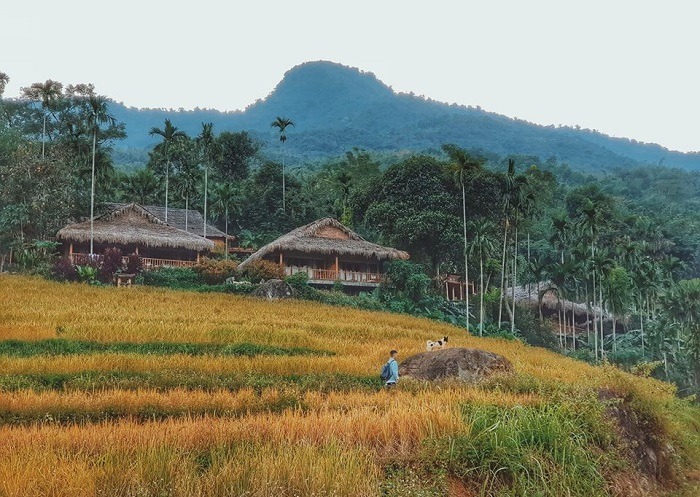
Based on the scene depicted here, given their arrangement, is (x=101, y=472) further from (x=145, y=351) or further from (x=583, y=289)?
(x=583, y=289)

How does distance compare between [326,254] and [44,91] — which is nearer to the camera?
[326,254]

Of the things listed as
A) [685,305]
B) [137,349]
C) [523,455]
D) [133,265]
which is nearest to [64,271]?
[133,265]

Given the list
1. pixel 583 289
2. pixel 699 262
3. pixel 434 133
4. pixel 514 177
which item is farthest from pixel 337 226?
pixel 434 133

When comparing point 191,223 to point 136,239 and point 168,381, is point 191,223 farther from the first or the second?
point 168,381

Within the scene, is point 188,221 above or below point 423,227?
above

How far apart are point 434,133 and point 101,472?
660ft

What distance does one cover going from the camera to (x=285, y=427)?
286 inches

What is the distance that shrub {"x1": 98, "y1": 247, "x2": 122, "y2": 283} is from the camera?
34.4m

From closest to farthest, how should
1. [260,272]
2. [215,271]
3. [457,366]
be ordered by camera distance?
[457,366] < [215,271] < [260,272]

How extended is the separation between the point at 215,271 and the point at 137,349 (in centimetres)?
1959

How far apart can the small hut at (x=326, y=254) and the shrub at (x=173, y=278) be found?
468 centimetres

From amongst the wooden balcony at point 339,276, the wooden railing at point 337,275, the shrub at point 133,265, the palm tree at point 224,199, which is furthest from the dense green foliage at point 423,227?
the wooden railing at point 337,275

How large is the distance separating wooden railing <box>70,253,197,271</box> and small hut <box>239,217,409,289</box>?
5067mm

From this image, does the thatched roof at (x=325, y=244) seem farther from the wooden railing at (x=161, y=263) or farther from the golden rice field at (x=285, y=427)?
the golden rice field at (x=285, y=427)
